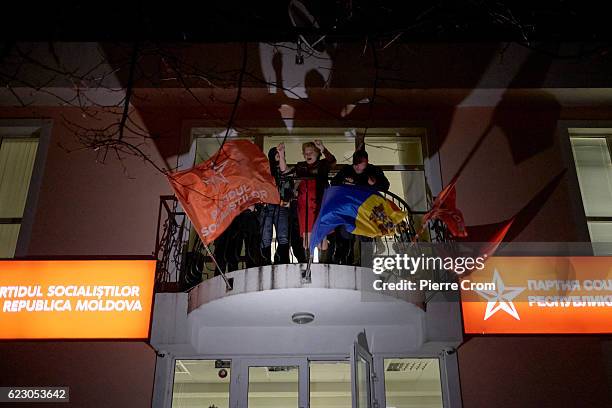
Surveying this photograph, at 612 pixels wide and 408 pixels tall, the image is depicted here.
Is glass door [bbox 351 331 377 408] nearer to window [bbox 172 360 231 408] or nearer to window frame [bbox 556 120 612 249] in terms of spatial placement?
window [bbox 172 360 231 408]

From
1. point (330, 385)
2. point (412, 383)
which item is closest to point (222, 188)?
point (330, 385)

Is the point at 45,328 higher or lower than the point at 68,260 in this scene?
lower

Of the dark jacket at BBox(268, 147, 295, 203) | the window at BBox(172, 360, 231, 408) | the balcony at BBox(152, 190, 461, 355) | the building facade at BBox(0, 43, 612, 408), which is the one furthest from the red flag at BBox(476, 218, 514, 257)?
the window at BBox(172, 360, 231, 408)

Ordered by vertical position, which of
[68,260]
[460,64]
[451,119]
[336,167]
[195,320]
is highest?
[460,64]

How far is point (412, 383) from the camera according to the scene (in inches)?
357

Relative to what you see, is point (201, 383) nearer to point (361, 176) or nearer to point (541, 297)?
A: point (361, 176)

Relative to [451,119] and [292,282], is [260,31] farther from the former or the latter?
[451,119]

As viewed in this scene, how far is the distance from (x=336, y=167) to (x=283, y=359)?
3.43 metres

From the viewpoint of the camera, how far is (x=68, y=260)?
26.4 feet

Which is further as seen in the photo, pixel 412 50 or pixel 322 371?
pixel 412 50

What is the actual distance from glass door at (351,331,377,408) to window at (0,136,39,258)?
5.78 meters

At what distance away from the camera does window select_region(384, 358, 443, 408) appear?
351 inches

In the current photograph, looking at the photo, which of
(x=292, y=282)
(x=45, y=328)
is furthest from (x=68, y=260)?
(x=292, y=282)

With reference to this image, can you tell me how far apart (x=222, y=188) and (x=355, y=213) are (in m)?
1.77
